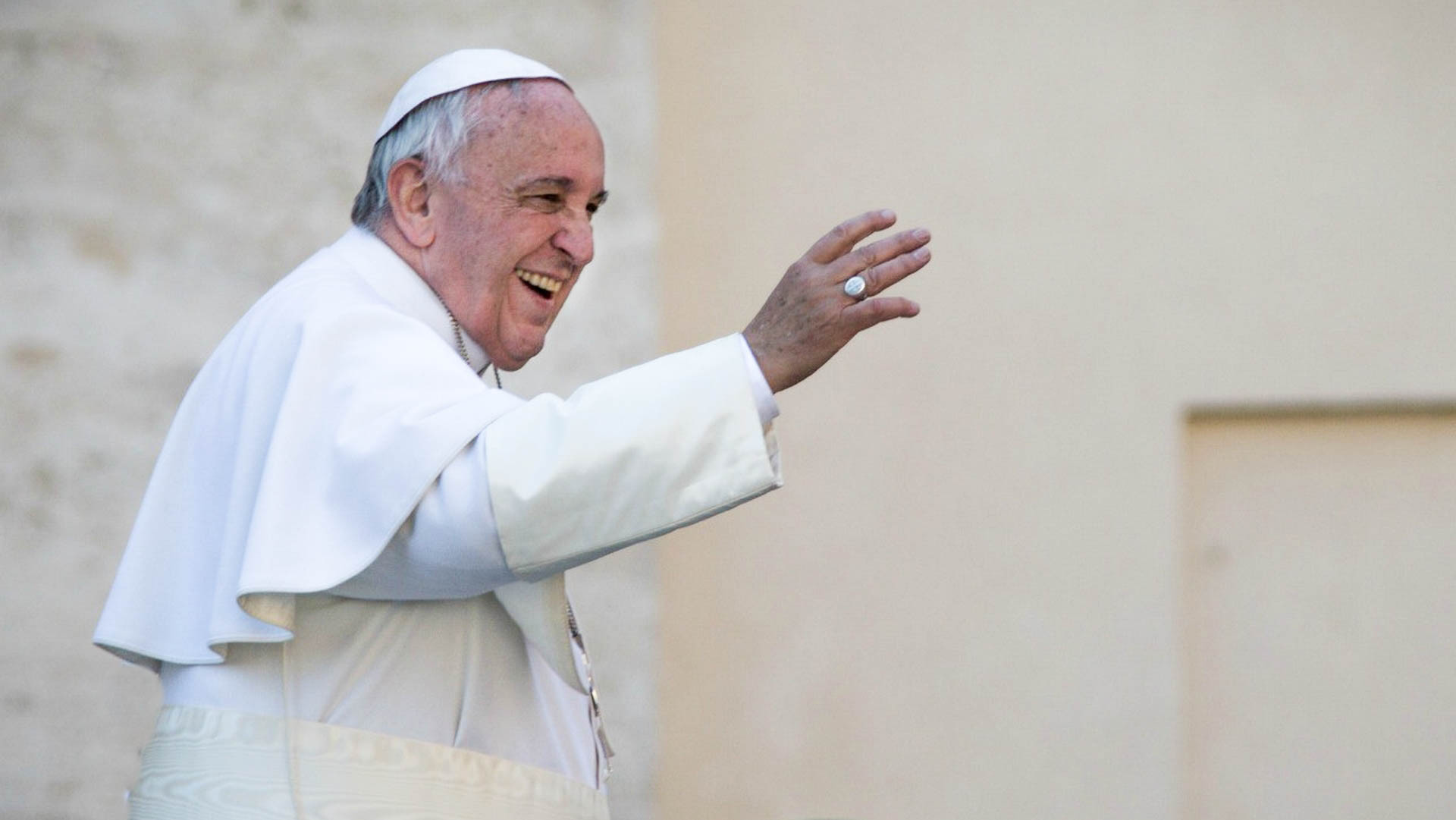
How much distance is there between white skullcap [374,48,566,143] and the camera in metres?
2.92

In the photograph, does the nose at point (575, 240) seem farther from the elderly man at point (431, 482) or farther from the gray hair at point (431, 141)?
the gray hair at point (431, 141)

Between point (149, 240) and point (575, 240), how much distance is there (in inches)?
85.0

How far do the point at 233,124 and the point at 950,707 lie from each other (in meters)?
2.37

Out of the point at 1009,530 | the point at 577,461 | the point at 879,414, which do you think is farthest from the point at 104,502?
the point at 577,461

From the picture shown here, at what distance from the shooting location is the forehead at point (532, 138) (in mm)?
2842

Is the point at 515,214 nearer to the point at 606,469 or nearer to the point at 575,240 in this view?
the point at 575,240

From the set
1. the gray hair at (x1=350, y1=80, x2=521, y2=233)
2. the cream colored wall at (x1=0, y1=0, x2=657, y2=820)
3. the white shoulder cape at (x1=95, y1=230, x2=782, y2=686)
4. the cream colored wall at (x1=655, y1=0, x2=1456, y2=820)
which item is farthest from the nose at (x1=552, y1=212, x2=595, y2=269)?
the cream colored wall at (x1=655, y1=0, x2=1456, y2=820)

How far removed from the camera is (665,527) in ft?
7.34

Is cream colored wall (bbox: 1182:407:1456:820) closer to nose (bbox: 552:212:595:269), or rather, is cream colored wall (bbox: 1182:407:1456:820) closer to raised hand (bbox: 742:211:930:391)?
nose (bbox: 552:212:595:269)

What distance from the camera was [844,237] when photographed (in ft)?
7.61

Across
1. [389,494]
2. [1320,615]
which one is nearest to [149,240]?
[389,494]

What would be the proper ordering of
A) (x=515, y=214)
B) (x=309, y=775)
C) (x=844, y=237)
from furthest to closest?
(x=515, y=214) → (x=309, y=775) → (x=844, y=237)

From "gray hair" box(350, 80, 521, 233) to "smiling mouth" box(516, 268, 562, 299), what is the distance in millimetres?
179

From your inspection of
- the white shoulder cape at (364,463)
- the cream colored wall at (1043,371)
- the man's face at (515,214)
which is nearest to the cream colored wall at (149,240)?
the cream colored wall at (1043,371)
